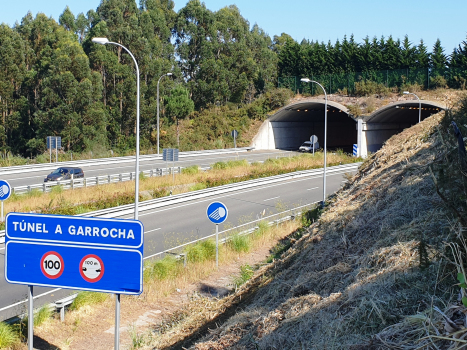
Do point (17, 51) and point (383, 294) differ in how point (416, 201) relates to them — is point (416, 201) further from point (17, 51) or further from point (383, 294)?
point (17, 51)

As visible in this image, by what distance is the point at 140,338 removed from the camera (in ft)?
31.9

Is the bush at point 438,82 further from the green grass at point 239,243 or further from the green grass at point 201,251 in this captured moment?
the green grass at point 201,251

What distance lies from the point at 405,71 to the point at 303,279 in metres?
56.3

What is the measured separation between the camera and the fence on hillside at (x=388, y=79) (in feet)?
178

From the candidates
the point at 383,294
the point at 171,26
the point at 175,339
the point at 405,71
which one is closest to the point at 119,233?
the point at 383,294

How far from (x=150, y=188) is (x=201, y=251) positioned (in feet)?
48.0

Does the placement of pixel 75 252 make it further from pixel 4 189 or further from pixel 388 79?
pixel 388 79

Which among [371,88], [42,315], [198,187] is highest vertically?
[371,88]

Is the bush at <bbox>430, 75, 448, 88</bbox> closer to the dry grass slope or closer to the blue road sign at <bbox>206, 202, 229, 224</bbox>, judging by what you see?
the blue road sign at <bbox>206, 202, 229, 224</bbox>

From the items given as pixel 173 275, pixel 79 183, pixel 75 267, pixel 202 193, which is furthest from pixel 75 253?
pixel 79 183

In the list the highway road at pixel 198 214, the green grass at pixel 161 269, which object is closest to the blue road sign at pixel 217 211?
the green grass at pixel 161 269

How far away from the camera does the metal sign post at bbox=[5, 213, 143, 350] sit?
224 inches

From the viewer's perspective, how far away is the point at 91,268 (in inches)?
229

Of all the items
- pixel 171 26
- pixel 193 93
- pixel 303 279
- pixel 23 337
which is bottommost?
pixel 23 337
